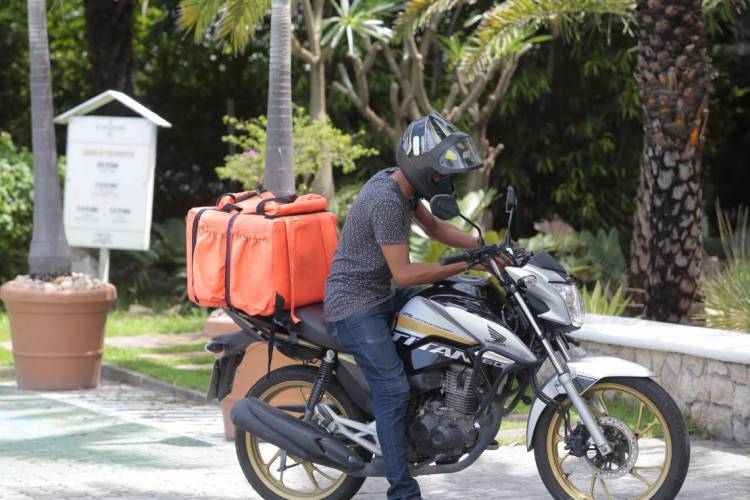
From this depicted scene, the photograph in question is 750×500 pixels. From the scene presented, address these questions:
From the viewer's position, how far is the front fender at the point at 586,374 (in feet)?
17.9

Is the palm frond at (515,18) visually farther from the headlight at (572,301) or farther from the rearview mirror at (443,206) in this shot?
the rearview mirror at (443,206)

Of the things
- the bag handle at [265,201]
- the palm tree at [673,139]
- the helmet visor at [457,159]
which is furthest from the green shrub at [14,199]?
the helmet visor at [457,159]

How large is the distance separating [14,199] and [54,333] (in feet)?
16.1

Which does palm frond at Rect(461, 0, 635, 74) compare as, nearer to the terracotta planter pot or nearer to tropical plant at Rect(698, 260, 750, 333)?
tropical plant at Rect(698, 260, 750, 333)

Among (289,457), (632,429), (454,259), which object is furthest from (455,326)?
(289,457)

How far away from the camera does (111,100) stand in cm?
1094

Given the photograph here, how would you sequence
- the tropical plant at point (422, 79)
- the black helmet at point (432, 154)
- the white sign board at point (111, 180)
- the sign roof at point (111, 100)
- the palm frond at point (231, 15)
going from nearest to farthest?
the black helmet at point (432, 154)
the sign roof at point (111, 100)
the white sign board at point (111, 180)
the palm frond at point (231, 15)
the tropical plant at point (422, 79)

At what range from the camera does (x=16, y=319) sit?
9.81 meters

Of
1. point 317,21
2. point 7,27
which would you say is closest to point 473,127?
point 317,21

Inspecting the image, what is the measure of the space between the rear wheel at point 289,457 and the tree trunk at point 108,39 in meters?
10.3

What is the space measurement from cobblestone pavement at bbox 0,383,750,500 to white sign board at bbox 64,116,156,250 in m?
2.12

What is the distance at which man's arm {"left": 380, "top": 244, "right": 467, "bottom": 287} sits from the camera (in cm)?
549

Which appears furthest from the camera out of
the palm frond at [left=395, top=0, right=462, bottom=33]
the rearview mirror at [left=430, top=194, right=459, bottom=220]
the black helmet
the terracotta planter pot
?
the palm frond at [left=395, top=0, right=462, bottom=33]

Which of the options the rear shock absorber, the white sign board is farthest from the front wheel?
the white sign board
